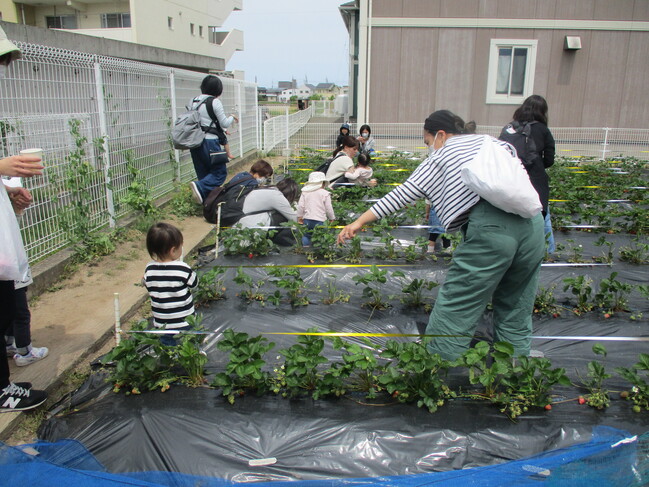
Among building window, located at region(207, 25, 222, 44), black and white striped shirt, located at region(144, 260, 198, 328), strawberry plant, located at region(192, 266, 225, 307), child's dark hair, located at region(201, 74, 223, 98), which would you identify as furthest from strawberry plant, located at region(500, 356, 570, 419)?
building window, located at region(207, 25, 222, 44)

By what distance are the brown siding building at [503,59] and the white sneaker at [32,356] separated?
38.9ft

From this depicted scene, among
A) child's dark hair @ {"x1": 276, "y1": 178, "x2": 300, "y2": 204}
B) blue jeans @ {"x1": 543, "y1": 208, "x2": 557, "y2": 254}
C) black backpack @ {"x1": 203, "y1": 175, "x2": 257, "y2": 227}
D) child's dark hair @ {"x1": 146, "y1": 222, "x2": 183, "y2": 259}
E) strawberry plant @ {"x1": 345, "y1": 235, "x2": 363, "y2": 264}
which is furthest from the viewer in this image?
child's dark hair @ {"x1": 276, "y1": 178, "x2": 300, "y2": 204}

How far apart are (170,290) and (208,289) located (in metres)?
0.87

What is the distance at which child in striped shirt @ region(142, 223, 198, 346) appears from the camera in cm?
311

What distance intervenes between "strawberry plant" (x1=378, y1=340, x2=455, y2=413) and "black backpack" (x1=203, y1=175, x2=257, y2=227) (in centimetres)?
336

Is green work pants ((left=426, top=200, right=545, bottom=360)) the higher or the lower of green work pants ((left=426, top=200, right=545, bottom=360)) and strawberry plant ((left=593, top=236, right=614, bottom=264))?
the higher

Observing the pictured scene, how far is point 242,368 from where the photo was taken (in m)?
2.65

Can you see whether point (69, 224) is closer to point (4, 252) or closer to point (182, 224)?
point (182, 224)

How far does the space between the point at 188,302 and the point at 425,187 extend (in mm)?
1634

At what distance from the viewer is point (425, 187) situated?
9.98 feet

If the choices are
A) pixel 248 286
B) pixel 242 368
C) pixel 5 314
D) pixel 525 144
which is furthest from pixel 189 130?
pixel 242 368

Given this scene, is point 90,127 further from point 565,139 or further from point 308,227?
point 565,139

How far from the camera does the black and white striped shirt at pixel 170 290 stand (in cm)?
314

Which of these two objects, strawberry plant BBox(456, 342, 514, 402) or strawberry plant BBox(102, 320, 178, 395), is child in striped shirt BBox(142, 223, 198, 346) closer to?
strawberry plant BBox(102, 320, 178, 395)
